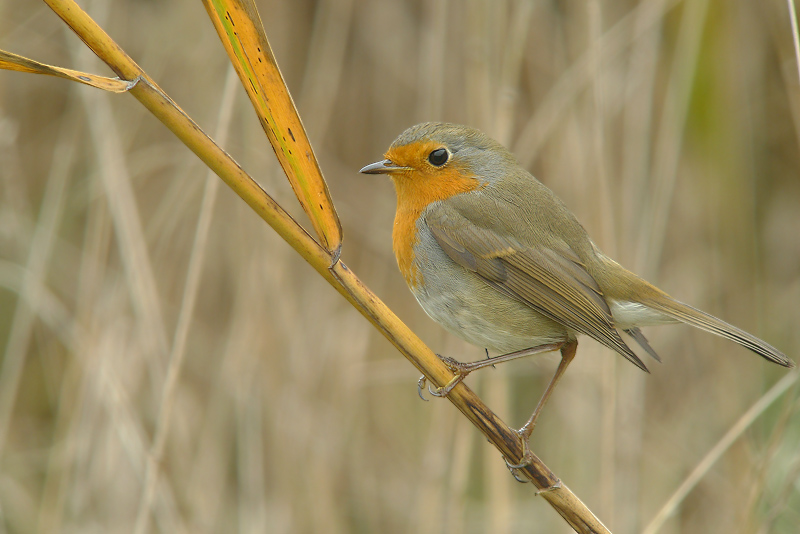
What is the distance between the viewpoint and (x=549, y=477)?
5.75 ft

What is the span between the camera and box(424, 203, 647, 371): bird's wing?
7.20ft

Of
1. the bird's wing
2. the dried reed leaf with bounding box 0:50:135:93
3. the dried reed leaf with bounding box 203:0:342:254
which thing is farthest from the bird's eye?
the dried reed leaf with bounding box 0:50:135:93

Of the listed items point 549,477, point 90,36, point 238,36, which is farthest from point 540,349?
point 90,36

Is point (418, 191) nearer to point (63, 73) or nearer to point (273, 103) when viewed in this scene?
point (273, 103)

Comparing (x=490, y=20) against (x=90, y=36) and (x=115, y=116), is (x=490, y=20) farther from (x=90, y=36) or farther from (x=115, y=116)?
(x=90, y=36)

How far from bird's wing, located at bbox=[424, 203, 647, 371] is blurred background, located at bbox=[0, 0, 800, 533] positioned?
454 mm

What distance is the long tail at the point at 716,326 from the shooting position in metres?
1.88

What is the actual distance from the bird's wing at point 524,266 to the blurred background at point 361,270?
1.49ft

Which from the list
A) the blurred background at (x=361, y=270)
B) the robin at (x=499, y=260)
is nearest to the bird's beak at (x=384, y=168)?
the robin at (x=499, y=260)

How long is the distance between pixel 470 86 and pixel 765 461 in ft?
5.45

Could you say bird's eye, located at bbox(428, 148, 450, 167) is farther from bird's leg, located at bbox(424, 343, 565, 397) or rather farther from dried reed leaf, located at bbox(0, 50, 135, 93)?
dried reed leaf, located at bbox(0, 50, 135, 93)

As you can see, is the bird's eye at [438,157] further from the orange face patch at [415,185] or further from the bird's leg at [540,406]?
the bird's leg at [540,406]

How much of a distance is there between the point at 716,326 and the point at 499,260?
649 millimetres

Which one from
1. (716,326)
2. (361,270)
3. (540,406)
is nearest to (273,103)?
(540,406)
